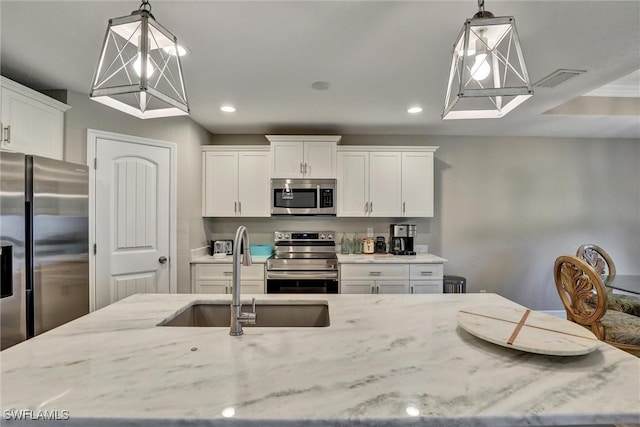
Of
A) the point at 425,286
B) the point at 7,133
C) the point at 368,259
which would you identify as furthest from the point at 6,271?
the point at 425,286

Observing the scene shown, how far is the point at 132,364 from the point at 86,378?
0.11 metres

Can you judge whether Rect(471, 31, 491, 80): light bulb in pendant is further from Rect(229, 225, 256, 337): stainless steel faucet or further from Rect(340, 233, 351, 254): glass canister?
Rect(340, 233, 351, 254): glass canister

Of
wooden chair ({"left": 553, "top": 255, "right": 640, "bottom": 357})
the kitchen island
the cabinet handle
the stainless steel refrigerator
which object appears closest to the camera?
the kitchen island

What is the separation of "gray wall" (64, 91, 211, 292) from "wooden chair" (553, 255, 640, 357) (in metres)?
3.45

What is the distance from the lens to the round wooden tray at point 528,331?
38.3 inches

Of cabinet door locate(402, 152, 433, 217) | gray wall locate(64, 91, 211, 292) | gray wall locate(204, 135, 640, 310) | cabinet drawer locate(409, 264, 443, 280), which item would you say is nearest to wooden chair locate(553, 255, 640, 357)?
cabinet drawer locate(409, 264, 443, 280)

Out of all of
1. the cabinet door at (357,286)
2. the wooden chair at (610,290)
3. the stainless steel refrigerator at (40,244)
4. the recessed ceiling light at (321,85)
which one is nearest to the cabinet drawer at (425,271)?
the cabinet door at (357,286)

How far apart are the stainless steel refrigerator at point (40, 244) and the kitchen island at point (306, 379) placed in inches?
31.7

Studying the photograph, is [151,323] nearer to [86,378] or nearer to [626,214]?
[86,378]

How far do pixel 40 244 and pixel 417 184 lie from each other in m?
3.43

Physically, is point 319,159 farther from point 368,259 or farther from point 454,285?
point 454,285

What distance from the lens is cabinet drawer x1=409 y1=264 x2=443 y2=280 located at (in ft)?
11.0

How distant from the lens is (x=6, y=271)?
5.45 feet

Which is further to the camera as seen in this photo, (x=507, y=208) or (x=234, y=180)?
(x=507, y=208)
